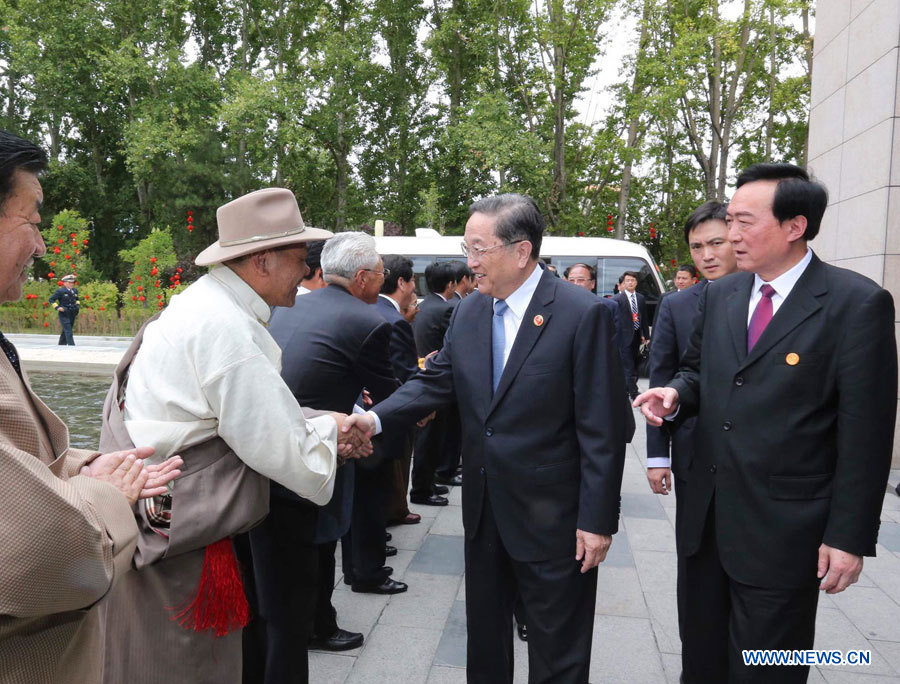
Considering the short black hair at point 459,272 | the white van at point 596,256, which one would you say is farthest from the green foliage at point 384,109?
the short black hair at point 459,272

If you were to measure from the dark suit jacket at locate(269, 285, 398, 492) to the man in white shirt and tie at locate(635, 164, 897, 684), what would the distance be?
4.35 ft

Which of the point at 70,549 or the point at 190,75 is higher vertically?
the point at 190,75

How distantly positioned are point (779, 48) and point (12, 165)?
25046 mm

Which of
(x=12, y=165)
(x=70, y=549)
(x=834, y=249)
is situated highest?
(x=834, y=249)

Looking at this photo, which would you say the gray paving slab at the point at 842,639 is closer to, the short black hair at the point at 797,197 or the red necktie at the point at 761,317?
the red necktie at the point at 761,317

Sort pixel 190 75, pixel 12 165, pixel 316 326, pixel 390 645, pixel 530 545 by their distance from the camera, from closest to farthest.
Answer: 1. pixel 12 165
2. pixel 530 545
3. pixel 316 326
4. pixel 390 645
5. pixel 190 75

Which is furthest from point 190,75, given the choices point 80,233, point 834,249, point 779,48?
point 834,249

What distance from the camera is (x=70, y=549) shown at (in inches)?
47.9

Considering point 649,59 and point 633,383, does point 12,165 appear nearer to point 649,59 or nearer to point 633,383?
point 633,383

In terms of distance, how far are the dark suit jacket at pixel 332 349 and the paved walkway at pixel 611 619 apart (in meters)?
1.21

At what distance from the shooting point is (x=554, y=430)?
2393 millimetres

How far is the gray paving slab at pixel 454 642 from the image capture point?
125 inches

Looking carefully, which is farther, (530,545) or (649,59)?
(649,59)

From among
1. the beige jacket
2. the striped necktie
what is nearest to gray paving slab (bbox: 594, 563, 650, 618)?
the beige jacket
